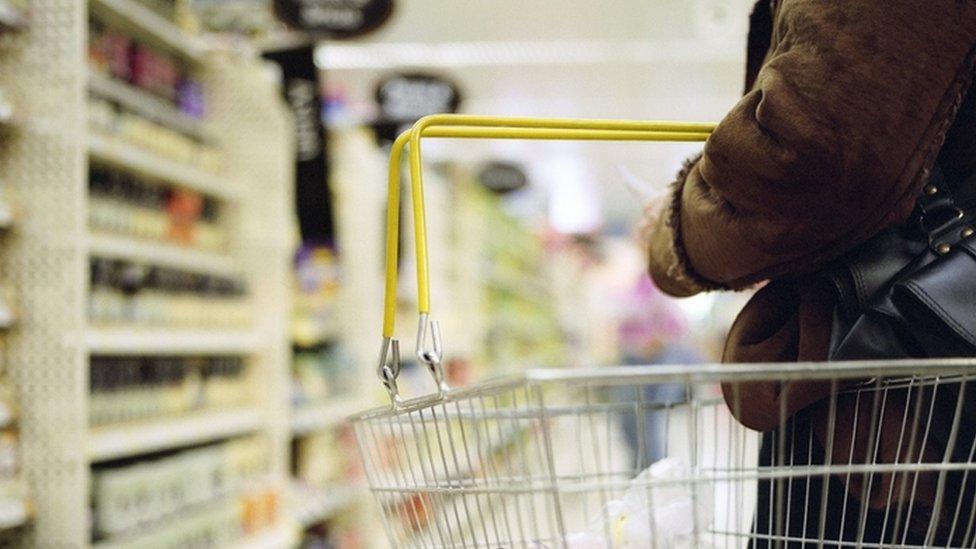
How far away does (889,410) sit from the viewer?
844 mm

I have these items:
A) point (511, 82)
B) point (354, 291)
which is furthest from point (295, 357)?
point (511, 82)

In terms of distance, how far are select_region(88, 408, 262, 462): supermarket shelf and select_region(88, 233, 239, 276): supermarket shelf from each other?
1.66ft

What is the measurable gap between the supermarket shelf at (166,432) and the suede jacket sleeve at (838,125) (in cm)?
211

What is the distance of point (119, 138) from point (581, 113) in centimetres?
494

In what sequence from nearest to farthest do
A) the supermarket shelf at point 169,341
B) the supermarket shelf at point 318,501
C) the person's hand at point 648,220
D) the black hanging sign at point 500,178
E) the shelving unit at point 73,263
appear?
1. the person's hand at point 648,220
2. the shelving unit at point 73,263
3. the supermarket shelf at point 169,341
4. the supermarket shelf at point 318,501
5. the black hanging sign at point 500,178

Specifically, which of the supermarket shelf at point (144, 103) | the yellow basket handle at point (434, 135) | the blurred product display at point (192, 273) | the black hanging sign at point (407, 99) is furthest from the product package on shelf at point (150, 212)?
the yellow basket handle at point (434, 135)

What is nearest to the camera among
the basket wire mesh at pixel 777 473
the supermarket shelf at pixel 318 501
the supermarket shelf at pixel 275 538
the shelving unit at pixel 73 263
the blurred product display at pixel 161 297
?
the basket wire mesh at pixel 777 473

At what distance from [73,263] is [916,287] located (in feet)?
6.84

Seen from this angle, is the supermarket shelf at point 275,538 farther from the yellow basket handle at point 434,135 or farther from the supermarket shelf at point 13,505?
the yellow basket handle at point 434,135

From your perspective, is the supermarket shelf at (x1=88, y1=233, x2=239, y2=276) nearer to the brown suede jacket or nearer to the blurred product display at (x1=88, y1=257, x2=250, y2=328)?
the blurred product display at (x1=88, y1=257, x2=250, y2=328)

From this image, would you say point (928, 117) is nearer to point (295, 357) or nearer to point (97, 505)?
point (97, 505)

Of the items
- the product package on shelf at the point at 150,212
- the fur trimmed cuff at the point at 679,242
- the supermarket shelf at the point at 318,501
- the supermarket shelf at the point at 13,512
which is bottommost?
the supermarket shelf at the point at 318,501

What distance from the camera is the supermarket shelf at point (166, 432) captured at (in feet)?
8.30

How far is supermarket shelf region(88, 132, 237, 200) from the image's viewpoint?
102 inches
